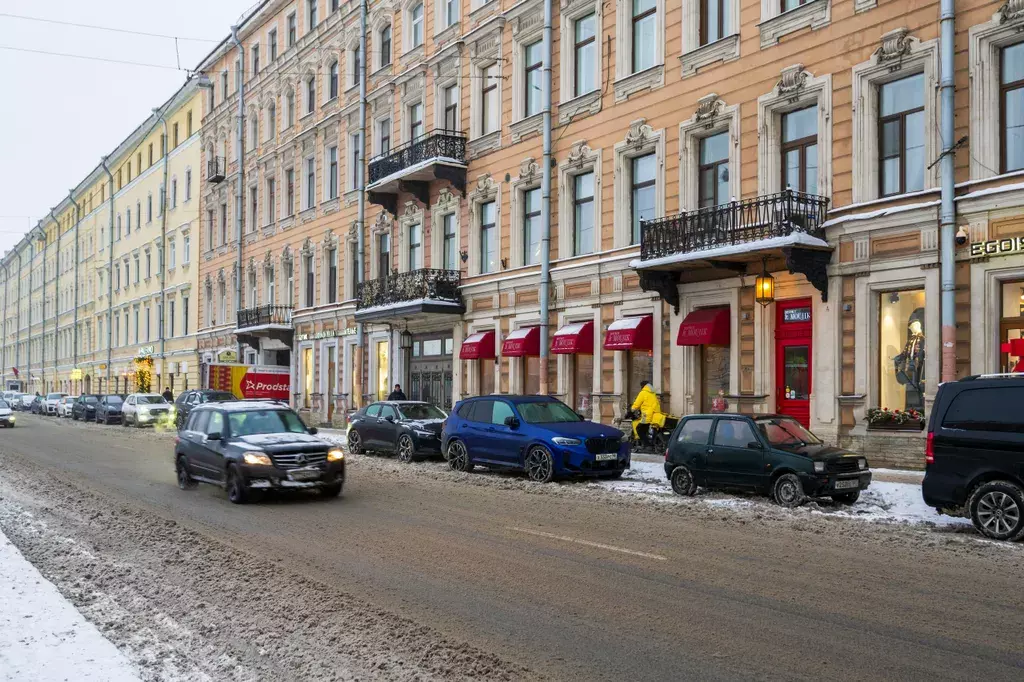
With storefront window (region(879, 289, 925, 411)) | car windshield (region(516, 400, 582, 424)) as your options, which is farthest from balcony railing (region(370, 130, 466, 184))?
storefront window (region(879, 289, 925, 411))

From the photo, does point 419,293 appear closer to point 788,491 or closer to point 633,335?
point 633,335

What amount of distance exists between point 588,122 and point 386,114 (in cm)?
1224

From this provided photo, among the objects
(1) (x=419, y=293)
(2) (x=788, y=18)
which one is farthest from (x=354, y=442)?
(2) (x=788, y=18)

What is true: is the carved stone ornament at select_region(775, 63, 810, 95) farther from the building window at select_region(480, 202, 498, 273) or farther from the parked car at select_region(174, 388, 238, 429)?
the parked car at select_region(174, 388, 238, 429)

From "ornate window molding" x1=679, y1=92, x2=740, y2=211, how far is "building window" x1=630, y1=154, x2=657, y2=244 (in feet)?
4.06

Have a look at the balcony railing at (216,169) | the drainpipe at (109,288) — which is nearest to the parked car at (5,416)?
the balcony railing at (216,169)

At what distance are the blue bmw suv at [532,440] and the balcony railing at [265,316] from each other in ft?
84.0

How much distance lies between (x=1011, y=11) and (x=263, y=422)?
47.8 feet

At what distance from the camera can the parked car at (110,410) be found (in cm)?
4769

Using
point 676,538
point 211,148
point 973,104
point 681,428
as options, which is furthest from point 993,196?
point 211,148

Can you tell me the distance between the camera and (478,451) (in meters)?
19.5

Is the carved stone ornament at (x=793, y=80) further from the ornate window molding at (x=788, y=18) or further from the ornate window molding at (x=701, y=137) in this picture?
the ornate window molding at (x=701, y=137)

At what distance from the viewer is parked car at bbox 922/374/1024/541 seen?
35.8ft

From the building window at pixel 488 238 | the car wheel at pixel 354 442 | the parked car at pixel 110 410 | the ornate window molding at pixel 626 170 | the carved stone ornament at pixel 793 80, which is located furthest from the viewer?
the parked car at pixel 110 410
